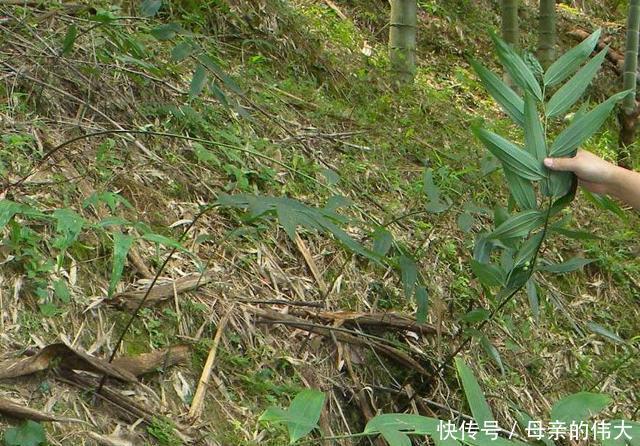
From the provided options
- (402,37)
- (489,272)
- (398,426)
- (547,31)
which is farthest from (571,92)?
(547,31)

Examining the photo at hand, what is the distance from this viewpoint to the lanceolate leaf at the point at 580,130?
5.63 feet

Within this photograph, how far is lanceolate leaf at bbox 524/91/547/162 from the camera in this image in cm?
170

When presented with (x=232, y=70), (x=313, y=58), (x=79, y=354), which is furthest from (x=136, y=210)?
(x=313, y=58)

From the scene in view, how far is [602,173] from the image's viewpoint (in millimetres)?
1791

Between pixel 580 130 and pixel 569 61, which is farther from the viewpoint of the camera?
pixel 569 61

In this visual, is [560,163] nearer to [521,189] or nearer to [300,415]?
[521,189]

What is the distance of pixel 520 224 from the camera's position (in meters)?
1.81

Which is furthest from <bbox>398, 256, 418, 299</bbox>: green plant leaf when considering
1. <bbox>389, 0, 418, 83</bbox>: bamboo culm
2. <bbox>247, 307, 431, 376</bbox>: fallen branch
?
<bbox>389, 0, 418, 83</bbox>: bamboo culm

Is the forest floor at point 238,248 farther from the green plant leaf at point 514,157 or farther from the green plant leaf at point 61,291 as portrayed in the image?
the green plant leaf at point 514,157

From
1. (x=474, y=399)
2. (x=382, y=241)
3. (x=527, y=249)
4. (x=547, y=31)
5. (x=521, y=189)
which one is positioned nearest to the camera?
(x=474, y=399)

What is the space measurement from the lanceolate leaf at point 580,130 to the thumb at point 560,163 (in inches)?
0.5

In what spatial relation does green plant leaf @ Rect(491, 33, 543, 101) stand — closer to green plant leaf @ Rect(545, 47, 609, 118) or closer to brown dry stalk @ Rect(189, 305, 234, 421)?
green plant leaf @ Rect(545, 47, 609, 118)

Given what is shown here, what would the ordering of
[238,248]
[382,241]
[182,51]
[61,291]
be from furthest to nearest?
[238,248]
[182,51]
[382,241]
[61,291]

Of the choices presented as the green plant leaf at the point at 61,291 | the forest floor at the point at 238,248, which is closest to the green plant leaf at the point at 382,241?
the forest floor at the point at 238,248
